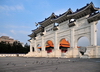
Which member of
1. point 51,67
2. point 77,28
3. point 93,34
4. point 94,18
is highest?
point 94,18

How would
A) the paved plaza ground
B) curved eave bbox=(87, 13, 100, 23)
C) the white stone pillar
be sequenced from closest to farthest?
the paved plaza ground < curved eave bbox=(87, 13, 100, 23) < the white stone pillar

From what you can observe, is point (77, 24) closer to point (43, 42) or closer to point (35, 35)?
point (43, 42)

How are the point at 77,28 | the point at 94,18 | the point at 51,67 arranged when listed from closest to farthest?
1. the point at 51,67
2. the point at 94,18
3. the point at 77,28

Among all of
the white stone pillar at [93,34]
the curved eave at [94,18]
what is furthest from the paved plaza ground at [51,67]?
the curved eave at [94,18]

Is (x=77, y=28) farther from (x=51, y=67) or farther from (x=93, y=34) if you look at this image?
(x=51, y=67)

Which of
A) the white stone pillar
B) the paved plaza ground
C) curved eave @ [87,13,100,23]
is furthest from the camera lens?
the white stone pillar

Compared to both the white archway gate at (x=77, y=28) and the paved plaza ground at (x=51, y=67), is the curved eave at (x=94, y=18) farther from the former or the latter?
the paved plaza ground at (x=51, y=67)

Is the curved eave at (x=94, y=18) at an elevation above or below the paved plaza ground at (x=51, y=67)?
above

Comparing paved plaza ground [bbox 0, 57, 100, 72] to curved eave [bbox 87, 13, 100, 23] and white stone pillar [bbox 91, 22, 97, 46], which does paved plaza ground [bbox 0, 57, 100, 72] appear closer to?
white stone pillar [bbox 91, 22, 97, 46]

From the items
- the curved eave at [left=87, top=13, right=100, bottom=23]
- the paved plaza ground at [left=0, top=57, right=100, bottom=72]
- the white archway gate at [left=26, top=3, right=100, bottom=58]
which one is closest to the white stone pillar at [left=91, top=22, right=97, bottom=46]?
the white archway gate at [left=26, top=3, right=100, bottom=58]

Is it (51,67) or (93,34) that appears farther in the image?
(93,34)

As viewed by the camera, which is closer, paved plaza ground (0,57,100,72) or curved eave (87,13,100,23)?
paved plaza ground (0,57,100,72)

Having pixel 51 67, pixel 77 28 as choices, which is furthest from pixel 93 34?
pixel 51 67

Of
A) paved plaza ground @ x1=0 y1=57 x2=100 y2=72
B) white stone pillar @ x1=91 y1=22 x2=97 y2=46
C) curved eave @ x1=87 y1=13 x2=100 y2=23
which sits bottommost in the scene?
paved plaza ground @ x1=0 y1=57 x2=100 y2=72
